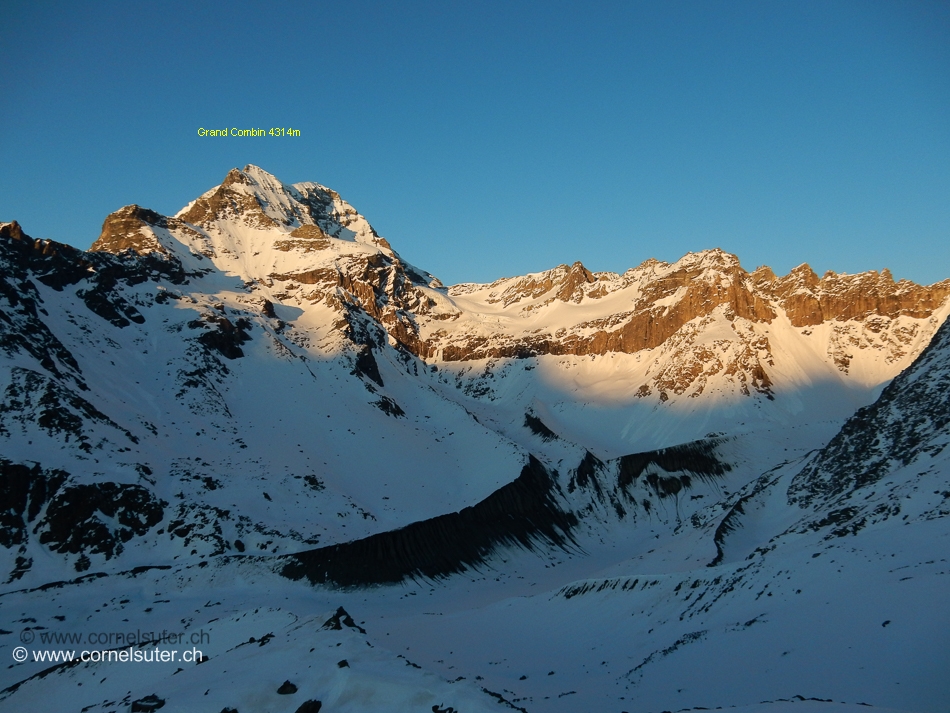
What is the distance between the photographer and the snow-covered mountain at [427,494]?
23594mm

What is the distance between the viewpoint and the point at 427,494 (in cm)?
7975

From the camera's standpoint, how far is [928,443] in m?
37.6

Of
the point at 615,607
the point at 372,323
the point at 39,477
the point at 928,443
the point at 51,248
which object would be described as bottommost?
the point at 615,607

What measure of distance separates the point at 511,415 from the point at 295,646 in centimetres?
11657

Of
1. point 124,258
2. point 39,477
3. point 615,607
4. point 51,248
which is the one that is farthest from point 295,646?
point 124,258

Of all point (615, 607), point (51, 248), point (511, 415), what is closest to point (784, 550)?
point (615, 607)

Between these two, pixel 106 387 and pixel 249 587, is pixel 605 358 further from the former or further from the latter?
pixel 249 587

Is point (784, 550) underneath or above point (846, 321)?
underneath

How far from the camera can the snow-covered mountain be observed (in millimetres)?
23594

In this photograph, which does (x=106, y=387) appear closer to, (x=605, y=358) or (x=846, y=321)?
(x=605, y=358)

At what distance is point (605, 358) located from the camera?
169 meters

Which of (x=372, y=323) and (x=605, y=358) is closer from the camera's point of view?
(x=372, y=323)

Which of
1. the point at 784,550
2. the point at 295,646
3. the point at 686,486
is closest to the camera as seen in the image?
the point at 295,646

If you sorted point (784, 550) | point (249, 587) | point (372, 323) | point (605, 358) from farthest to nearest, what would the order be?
point (605, 358), point (372, 323), point (249, 587), point (784, 550)
